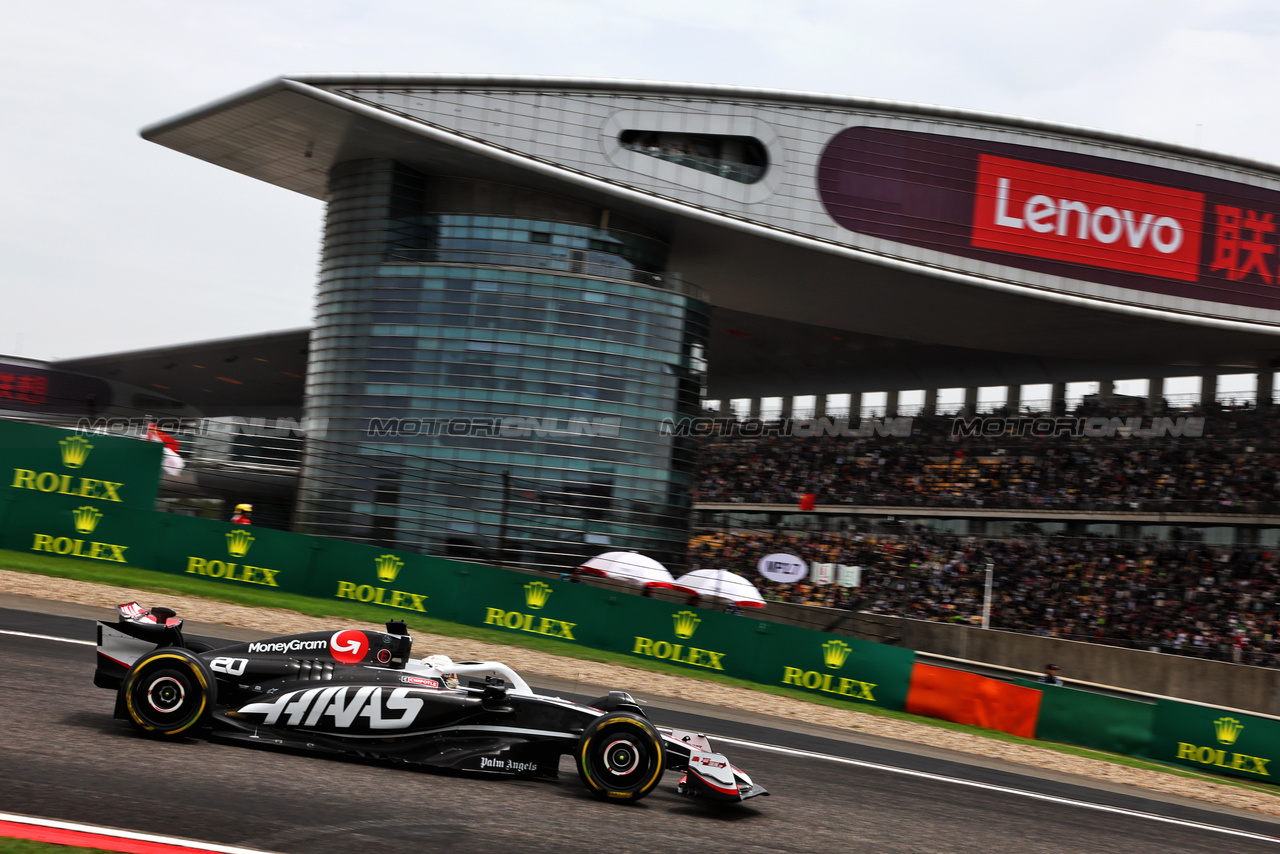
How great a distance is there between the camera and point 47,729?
241 inches

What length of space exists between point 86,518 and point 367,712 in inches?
443

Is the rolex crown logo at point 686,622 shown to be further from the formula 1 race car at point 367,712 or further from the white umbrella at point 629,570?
the formula 1 race car at point 367,712

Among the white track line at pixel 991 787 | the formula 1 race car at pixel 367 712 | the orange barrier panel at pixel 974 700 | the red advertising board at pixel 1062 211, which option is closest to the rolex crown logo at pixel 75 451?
the formula 1 race car at pixel 367 712

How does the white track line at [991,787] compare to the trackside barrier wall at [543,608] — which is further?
the trackside barrier wall at [543,608]

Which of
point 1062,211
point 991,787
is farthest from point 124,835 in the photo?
point 1062,211

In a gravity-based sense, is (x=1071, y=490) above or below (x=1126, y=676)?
above

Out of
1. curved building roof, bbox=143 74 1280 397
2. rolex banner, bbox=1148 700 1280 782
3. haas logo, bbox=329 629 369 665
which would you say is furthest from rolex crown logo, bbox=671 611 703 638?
curved building roof, bbox=143 74 1280 397

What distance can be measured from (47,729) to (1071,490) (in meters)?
31.3

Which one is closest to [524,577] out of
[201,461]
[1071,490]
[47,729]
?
[201,461]

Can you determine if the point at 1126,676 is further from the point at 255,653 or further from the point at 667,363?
the point at 255,653

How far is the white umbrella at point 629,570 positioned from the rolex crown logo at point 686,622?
569cm

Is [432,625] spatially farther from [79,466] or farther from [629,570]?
[629,570]

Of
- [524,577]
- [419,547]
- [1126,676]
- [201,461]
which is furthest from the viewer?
[419,547]

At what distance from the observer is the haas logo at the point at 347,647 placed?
6695mm
